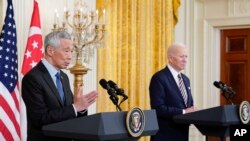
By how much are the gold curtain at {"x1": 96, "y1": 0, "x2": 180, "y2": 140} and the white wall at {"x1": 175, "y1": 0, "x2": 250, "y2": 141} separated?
31cm

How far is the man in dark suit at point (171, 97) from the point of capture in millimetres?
3977

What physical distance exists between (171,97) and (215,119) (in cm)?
56

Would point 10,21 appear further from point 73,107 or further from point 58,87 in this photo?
point 73,107

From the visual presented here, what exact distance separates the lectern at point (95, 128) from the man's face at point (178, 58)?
1.48 metres

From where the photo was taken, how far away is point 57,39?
10.0 ft

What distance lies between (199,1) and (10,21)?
4.01m

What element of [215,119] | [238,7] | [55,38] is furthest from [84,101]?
[238,7]

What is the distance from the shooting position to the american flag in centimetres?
430

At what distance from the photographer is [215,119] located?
361 centimetres

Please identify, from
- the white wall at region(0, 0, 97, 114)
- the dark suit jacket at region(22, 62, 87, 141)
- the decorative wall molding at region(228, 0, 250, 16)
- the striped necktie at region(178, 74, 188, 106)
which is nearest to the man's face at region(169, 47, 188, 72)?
the striped necktie at region(178, 74, 188, 106)

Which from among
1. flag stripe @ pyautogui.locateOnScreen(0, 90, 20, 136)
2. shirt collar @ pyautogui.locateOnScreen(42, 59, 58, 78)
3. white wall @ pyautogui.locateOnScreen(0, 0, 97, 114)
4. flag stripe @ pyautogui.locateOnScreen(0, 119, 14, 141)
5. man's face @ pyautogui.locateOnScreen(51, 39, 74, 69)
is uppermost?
white wall @ pyautogui.locateOnScreen(0, 0, 97, 114)

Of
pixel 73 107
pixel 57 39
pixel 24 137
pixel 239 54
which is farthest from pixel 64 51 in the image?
pixel 239 54

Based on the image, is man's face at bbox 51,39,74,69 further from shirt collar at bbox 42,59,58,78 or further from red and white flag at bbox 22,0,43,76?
red and white flag at bbox 22,0,43,76

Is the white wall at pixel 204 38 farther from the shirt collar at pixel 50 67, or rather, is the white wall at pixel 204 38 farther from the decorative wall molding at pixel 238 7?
the shirt collar at pixel 50 67
